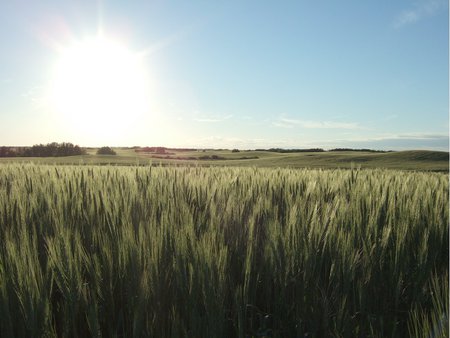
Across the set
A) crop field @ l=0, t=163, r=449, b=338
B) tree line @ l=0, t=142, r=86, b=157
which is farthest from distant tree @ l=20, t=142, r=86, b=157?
crop field @ l=0, t=163, r=449, b=338

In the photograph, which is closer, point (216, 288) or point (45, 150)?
point (216, 288)

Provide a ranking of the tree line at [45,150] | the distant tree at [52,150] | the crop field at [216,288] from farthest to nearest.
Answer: the distant tree at [52,150], the tree line at [45,150], the crop field at [216,288]

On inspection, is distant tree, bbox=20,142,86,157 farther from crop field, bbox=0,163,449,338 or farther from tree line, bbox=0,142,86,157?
crop field, bbox=0,163,449,338

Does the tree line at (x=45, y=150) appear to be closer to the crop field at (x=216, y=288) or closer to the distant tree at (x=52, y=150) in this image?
the distant tree at (x=52, y=150)

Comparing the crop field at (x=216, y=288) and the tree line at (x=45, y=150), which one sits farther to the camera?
the tree line at (x=45, y=150)

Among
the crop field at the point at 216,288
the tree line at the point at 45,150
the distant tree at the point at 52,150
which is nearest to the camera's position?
the crop field at the point at 216,288

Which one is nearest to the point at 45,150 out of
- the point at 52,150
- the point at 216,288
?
the point at 52,150

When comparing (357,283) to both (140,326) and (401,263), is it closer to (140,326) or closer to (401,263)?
(401,263)

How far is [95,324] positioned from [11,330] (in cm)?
23

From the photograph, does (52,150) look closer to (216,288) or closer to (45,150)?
(45,150)

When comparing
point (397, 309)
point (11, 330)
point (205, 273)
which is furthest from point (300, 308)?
point (11, 330)

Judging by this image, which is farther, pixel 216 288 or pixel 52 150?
pixel 52 150

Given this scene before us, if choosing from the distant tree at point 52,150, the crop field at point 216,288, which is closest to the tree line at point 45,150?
the distant tree at point 52,150

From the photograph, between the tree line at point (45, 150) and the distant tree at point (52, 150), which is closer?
the tree line at point (45, 150)
